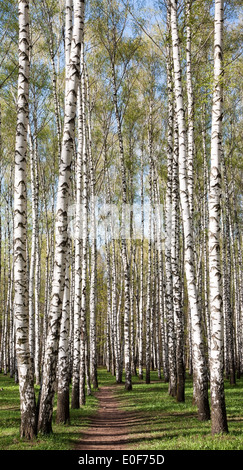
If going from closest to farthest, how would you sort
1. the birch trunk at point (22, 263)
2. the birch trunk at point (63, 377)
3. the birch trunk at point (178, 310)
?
the birch trunk at point (22, 263)
the birch trunk at point (63, 377)
the birch trunk at point (178, 310)

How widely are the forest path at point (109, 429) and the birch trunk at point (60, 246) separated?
885mm

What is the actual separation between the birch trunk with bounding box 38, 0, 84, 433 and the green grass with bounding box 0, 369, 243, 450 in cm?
54

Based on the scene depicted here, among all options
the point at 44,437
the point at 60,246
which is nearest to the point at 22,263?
the point at 60,246

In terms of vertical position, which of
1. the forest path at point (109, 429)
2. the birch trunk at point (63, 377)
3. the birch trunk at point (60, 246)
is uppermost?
the birch trunk at point (60, 246)

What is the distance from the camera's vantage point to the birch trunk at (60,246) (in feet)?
21.6

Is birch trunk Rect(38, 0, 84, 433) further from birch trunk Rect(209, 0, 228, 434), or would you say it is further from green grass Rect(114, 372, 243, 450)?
birch trunk Rect(209, 0, 228, 434)

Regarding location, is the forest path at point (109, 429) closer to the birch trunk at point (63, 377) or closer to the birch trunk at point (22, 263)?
the birch trunk at point (63, 377)

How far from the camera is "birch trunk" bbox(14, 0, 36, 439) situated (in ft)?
20.6

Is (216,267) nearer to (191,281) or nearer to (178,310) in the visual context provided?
(191,281)

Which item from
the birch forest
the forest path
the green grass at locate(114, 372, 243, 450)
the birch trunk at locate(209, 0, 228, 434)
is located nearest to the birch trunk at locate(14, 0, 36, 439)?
the birch forest

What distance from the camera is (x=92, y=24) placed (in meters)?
15.2

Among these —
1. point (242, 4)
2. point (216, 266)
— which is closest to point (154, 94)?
point (242, 4)

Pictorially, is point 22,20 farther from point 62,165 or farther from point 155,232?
point 155,232

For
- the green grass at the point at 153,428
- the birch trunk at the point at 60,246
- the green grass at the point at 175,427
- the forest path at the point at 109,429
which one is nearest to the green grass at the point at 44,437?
the green grass at the point at 153,428
